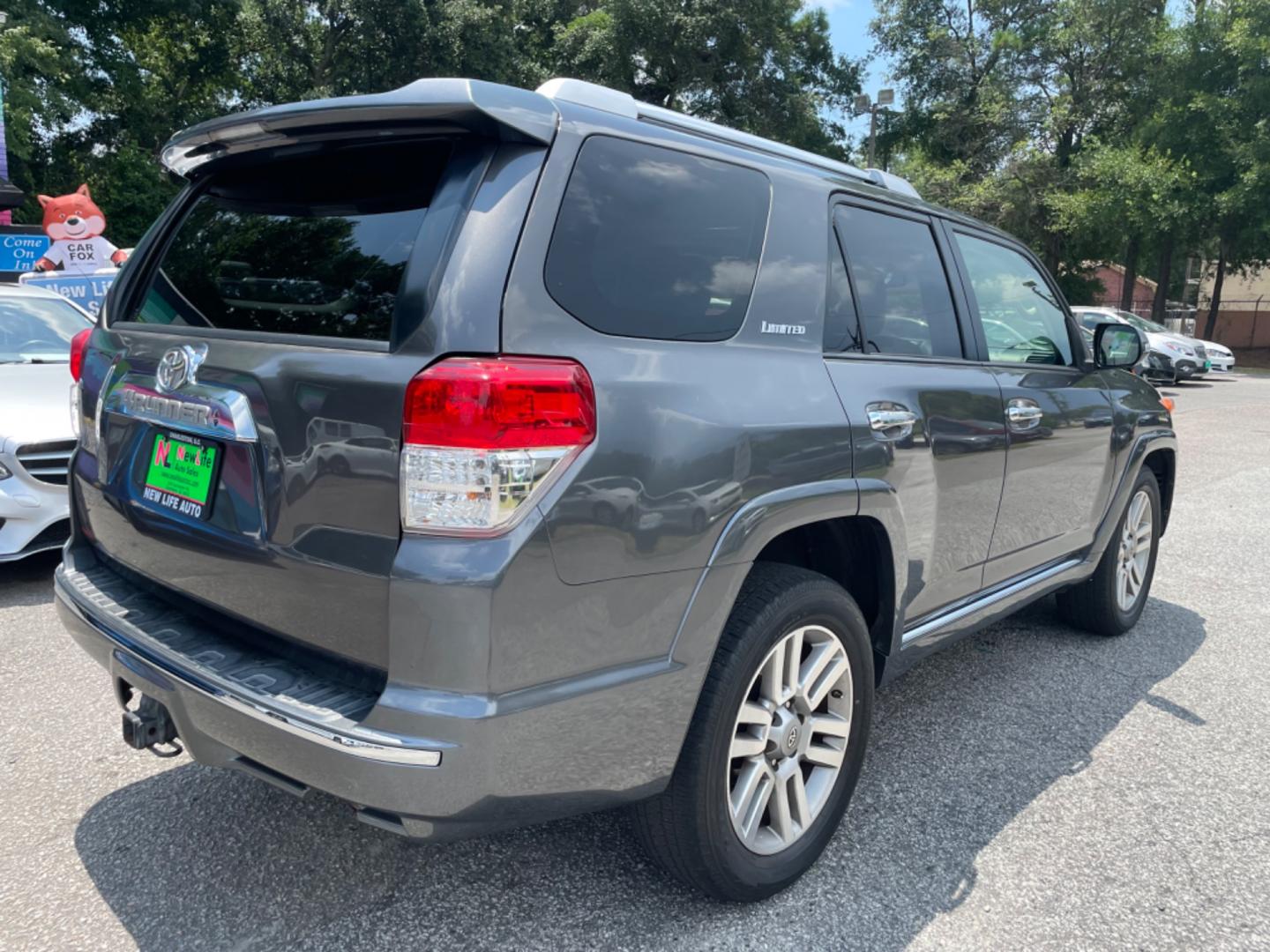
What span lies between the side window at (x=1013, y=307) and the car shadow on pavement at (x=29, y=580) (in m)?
4.45

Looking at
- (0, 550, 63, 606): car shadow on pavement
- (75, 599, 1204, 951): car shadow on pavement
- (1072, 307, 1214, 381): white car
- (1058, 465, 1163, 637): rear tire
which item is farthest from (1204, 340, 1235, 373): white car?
(0, 550, 63, 606): car shadow on pavement

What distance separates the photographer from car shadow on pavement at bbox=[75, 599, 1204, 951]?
2262 millimetres

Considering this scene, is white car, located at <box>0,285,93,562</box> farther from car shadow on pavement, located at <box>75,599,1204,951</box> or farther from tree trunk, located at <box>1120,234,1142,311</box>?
tree trunk, located at <box>1120,234,1142,311</box>

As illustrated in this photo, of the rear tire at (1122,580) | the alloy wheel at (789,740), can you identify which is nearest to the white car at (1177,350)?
the rear tire at (1122,580)

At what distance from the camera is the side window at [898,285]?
2.82 meters

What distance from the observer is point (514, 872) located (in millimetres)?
2500

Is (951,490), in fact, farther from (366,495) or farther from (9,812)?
(9,812)

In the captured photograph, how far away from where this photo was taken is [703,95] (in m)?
29.0

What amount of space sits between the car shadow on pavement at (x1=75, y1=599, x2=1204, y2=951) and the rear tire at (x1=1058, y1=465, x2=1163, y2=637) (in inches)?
46.9

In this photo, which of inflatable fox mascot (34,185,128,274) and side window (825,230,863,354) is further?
inflatable fox mascot (34,185,128,274)

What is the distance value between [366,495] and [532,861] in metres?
1.26

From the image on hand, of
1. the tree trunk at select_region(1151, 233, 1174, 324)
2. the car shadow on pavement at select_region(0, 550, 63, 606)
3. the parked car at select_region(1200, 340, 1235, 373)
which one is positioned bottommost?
the car shadow on pavement at select_region(0, 550, 63, 606)

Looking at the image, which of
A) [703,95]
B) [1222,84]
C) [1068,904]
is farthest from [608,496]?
[1222,84]

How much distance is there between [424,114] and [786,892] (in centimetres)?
208
